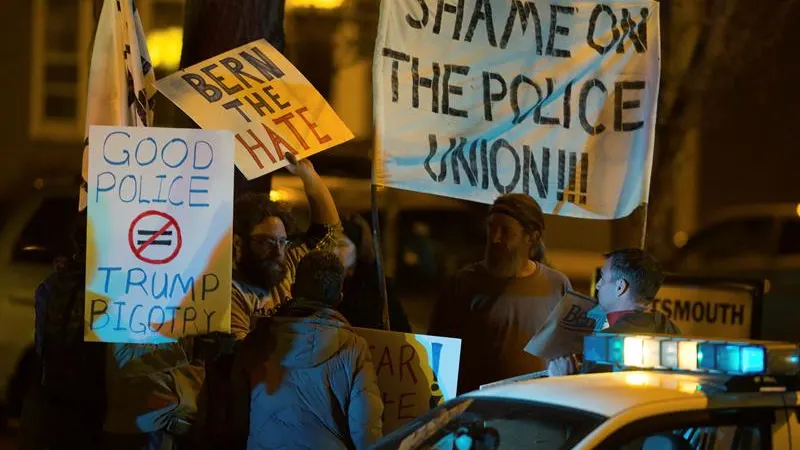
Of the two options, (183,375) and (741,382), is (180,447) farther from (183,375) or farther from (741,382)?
(741,382)

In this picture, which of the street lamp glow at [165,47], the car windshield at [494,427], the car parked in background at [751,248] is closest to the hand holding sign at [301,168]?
the car windshield at [494,427]

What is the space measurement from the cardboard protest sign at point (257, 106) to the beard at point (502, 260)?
0.94 metres

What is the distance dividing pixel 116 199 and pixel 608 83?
2.89 metres

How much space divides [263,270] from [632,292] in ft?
5.57

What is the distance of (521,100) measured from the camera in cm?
648

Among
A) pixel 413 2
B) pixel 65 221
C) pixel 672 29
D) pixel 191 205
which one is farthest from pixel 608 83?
pixel 672 29

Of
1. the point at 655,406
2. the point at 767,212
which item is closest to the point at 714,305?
the point at 655,406

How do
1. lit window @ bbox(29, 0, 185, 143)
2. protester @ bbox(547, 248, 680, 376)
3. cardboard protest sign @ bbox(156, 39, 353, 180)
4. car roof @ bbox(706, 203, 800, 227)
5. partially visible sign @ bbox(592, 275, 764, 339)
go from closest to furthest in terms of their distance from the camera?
protester @ bbox(547, 248, 680, 376) → cardboard protest sign @ bbox(156, 39, 353, 180) → partially visible sign @ bbox(592, 275, 764, 339) → car roof @ bbox(706, 203, 800, 227) → lit window @ bbox(29, 0, 185, 143)

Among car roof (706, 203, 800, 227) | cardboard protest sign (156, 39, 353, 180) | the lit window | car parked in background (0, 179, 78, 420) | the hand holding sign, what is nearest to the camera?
cardboard protest sign (156, 39, 353, 180)

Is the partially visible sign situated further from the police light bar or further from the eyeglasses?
the police light bar

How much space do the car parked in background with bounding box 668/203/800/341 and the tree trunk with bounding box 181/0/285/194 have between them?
7207 mm

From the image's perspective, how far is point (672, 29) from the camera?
1312 cm

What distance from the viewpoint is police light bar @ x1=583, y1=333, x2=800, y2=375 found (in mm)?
3867


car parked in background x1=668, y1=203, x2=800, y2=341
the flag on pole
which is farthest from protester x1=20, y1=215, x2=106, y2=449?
car parked in background x1=668, y1=203, x2=800, y2=341
